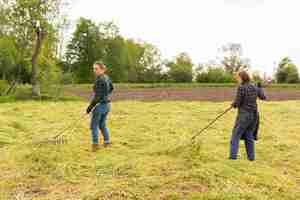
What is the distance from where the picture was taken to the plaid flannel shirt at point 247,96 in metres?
4.73

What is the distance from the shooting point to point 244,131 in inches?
192

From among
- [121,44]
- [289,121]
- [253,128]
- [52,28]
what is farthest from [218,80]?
[253,128]

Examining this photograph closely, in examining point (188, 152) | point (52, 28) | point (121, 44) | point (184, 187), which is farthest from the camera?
point (121, 44)

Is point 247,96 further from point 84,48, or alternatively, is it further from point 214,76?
point 84,48

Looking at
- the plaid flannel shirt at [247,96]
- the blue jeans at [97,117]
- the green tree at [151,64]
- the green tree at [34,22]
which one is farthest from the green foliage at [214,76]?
the plaid flannel shirt at [247,96]

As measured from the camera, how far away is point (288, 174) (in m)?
4.51

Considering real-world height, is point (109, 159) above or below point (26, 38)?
below

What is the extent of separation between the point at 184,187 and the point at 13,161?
8.53 feet

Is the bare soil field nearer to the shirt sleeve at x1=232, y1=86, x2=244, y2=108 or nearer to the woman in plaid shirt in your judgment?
the woman in plaid shirt

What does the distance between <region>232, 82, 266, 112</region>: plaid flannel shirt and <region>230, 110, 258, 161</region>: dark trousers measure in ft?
0.28

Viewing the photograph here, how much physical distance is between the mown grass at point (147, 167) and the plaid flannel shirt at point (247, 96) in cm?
77

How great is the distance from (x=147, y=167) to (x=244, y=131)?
1542mm

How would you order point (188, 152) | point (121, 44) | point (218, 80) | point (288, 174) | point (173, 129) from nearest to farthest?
1. point (288, 174)
2. point (188, 152)
3. point (173, 129)
4. point (218, 80)
5. point (121, 44)

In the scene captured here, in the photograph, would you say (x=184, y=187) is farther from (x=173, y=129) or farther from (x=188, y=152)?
(x=173, y=129)
